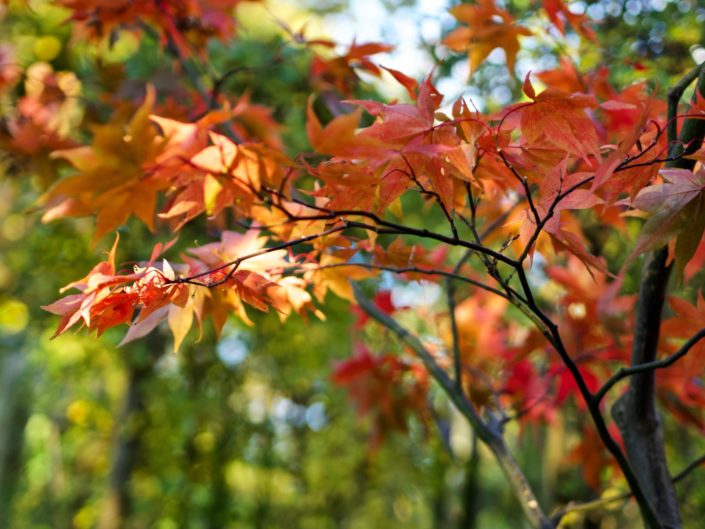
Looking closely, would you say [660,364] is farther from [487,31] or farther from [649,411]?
[487,31]

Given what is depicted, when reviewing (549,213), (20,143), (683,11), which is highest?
(683,11)

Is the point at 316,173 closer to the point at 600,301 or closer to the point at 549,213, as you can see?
the point at 549,213

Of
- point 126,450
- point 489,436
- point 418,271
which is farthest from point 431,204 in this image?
point 126,450

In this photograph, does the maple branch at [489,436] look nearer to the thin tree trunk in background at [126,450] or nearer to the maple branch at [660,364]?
the maple branch at [660,364]

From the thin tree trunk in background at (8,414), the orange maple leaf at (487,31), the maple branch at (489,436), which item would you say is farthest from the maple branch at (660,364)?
the thin tree trunk in background at (8,414)

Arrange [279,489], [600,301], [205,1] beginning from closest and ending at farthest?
[600,301] → [205,1] → [279,489]

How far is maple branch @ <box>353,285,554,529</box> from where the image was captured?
110 centimetres

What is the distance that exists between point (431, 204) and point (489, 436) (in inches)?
16.2

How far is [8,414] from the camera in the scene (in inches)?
231

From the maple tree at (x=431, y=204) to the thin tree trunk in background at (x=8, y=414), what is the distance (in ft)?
15.7

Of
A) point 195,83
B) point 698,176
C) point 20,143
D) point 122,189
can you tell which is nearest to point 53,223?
point 20,143

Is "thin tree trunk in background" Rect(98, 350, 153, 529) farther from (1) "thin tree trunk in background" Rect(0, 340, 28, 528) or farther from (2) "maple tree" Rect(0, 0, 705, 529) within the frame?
(1) "thin tree trunk in background" Rect(0, 340, 28, 528)

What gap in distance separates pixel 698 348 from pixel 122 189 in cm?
74

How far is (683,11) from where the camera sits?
1783 millimetres
